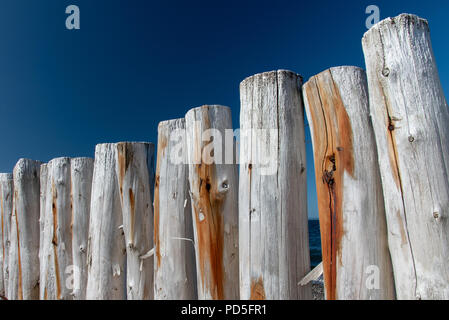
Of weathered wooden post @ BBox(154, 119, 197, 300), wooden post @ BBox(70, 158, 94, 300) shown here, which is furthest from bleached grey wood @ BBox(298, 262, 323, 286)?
wooden post @ BBox(70, 158, 94, 300)

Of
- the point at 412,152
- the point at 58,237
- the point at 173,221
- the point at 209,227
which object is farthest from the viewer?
the point at 58,237

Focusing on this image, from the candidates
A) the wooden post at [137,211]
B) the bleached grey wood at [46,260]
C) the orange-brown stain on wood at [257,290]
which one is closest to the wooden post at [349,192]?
the orange-brown stain on wood at [257,290]

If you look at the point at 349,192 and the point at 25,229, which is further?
the point at 25,229

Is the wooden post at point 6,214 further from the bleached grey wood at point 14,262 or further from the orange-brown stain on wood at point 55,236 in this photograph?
the orange-brown stain on wood at point 55,236

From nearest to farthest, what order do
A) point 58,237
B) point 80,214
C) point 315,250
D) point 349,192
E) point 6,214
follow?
point 349,192 → point 80,214 → point 58,237 → point 6,214 → point 315,250

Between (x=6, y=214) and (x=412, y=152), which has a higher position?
(x=412, y=152)

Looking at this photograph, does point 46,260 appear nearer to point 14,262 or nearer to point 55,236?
point 55,236

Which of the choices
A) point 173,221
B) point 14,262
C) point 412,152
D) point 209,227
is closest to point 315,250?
point 14,262

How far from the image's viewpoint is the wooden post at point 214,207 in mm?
2148

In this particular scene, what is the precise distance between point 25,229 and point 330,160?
396 cm

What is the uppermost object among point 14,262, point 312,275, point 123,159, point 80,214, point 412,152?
point 123,159

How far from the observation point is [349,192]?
5.56ft

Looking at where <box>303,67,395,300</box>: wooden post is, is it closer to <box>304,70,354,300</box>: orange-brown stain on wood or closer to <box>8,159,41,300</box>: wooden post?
<box>304,70,354,300</box>: orange-brown stain on wood
